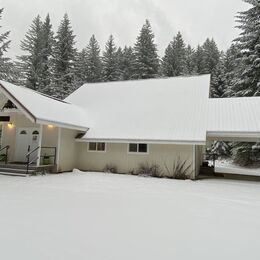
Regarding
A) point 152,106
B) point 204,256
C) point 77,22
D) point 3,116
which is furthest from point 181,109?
point 77,22

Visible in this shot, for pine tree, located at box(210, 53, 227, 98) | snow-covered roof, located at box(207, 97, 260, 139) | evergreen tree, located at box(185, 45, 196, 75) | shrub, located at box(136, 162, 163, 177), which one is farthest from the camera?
evergreen tree, located at box(185, 45, 196, 75)

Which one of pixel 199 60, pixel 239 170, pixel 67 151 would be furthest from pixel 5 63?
pixel 199 60

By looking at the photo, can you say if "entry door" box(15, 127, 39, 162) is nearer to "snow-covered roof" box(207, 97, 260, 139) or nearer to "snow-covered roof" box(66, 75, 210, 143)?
"snow-covered roof" box(66, 75, 210, 143)

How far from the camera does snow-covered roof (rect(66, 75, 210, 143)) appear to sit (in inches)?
569

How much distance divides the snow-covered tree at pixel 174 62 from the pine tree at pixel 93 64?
28.6ft

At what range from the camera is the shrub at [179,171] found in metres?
14.1

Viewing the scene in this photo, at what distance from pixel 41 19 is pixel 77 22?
280 inches

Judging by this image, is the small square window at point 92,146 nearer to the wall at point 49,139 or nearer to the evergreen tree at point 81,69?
the wall at point 49,139

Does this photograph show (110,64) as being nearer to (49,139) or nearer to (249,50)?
(249,50)

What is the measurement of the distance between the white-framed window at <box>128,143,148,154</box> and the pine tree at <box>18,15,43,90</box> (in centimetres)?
1857

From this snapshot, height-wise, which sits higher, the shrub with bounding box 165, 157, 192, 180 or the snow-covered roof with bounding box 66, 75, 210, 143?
the snow-covered roof with bounding box 66, 75, 210, 143

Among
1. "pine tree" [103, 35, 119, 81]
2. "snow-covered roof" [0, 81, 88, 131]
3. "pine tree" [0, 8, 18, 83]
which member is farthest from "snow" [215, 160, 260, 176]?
"pine tree" [0, 8, 18, 83]

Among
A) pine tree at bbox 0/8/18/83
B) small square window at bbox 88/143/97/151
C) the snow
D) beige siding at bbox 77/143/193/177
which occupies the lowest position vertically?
the snow

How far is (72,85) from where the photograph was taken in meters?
30.9
